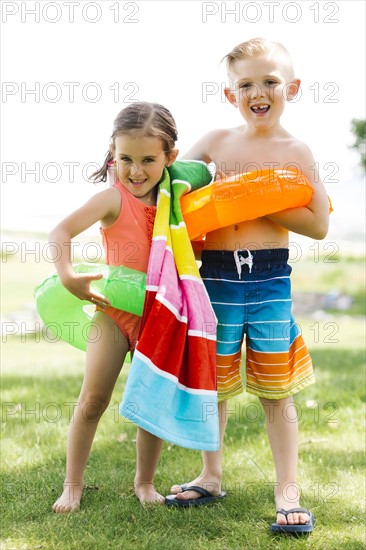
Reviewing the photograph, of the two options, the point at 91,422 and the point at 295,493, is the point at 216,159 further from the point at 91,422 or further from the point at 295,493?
the point at 295,493

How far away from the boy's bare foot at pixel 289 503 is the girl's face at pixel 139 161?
3.90 feet

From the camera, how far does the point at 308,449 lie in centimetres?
375

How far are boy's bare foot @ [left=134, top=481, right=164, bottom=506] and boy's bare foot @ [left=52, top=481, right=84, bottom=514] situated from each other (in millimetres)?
217

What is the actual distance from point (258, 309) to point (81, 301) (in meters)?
0.67

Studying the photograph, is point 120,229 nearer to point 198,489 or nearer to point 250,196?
point 250,196

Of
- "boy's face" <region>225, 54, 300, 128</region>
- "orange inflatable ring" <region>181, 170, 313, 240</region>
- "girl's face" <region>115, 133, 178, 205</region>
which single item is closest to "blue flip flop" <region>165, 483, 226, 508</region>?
"orange inflatable ring" <region>181, 170, 313, 240</region>

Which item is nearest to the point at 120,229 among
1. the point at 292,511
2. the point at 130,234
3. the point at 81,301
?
the point at 130,234

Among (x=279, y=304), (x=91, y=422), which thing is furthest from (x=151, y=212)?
(x=91, y=422)

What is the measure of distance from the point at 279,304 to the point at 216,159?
597 mm

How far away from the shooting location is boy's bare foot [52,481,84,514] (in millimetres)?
2832

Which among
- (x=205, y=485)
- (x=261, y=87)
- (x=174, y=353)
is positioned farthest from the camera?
(x=205, y=485)

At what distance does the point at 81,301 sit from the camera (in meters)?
2.95

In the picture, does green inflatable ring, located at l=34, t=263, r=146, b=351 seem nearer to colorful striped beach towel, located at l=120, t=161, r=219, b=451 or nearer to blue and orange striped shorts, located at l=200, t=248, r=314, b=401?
colorful striped beach towel, located at l=120, t=161, r=219, b=451

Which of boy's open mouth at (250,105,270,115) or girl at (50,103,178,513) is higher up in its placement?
boy's open mouth at (250,105,270,115)
